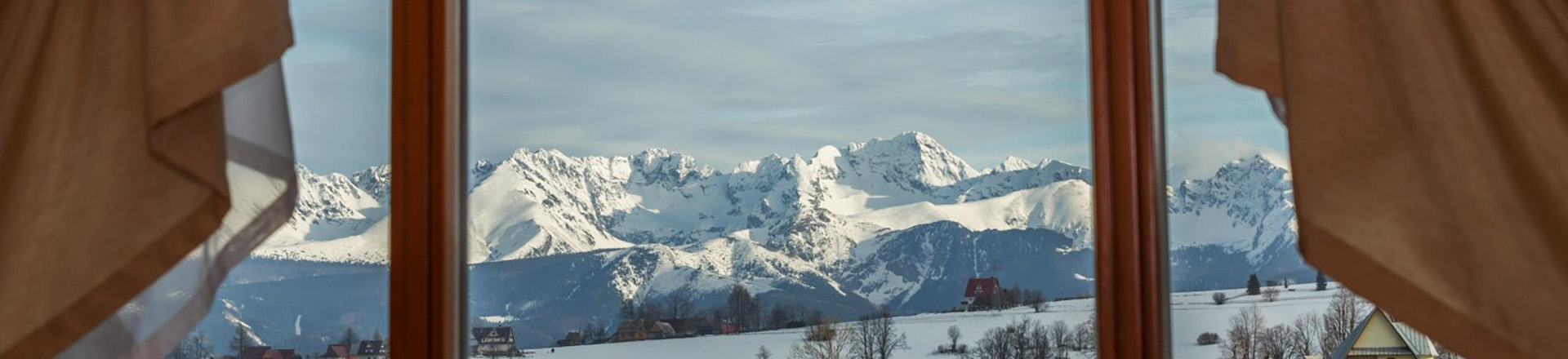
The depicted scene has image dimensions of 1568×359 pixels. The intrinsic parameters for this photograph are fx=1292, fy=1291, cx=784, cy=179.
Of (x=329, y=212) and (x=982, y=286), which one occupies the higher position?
(x=329, y=212)

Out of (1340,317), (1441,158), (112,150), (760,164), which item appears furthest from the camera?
(760,164)

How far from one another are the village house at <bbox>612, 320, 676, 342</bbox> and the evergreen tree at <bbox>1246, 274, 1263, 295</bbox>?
877mm

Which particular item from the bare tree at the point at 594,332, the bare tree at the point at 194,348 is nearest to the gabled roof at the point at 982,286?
the bare tree at the point at 594,332

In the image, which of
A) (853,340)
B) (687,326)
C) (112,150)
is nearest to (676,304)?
(687,326)

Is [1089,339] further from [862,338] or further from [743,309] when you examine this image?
[743,309]

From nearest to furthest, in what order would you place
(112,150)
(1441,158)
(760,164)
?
(1441,158)
(112,150)
(760,164)

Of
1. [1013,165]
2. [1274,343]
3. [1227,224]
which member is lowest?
[1274,343]

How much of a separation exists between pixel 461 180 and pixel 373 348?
285mm

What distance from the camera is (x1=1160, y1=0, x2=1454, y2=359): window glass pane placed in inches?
75.9

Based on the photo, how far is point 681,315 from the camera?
200cm

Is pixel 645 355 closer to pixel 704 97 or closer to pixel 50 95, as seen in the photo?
pixel 704 97

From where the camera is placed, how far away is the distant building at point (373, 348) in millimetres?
1951

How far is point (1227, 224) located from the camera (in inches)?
77.5

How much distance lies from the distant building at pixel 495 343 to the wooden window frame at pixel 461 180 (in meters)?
0.03
